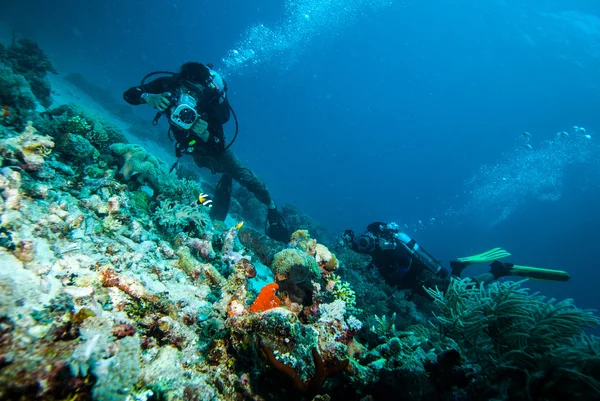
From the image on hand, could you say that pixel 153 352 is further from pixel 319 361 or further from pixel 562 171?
pixel 562 171

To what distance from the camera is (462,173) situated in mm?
100062

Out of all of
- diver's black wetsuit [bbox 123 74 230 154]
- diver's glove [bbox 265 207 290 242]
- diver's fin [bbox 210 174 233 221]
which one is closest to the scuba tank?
diver's glove [bbox 265 207 290 242]

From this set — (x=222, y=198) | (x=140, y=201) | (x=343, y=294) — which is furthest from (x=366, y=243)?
(x=140, y=201)

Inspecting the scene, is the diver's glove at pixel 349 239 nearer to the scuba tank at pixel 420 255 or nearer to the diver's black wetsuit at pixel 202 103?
the scuba tank at pixel 420 255

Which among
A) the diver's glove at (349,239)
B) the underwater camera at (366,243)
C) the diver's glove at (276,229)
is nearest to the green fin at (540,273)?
the underwater camera at (366,243)

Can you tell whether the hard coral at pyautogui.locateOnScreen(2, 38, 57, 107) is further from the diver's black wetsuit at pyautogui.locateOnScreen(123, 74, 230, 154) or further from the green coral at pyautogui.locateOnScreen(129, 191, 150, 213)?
the green coral at pyautogui.locateOnScreen(129, 191, 150, 213)

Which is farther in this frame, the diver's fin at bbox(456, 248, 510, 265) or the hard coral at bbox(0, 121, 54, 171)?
the diver's fin at bbox(456, 248, 510, 265)

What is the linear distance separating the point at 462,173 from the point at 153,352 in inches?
4678

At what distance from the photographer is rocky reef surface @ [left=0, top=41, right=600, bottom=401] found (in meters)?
1.30

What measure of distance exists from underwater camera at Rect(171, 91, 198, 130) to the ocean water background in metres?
35.8

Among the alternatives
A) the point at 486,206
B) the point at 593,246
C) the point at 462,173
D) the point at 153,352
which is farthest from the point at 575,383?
the point at 462,173

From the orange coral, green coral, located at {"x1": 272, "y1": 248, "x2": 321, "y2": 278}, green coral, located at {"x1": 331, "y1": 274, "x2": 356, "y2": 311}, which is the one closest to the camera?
the orange coral

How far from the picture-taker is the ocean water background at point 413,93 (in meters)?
52.5

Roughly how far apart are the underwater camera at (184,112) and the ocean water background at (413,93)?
35.8 metres
